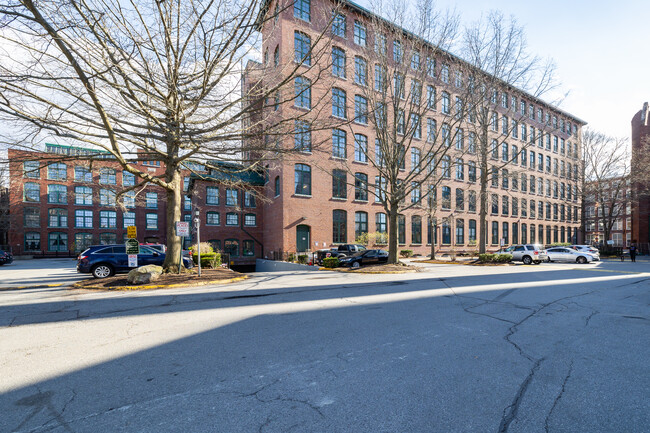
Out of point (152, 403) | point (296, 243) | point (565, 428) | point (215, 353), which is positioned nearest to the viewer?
point (565, 428)

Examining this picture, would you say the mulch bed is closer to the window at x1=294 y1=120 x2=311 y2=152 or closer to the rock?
the rock

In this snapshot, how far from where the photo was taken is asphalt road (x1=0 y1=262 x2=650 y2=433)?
9.35 feet

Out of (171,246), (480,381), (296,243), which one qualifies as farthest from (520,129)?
(480,381)

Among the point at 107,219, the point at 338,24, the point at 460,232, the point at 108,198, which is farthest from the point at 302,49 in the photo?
the point at 107,219

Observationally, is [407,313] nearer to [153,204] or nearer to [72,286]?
[72,286]

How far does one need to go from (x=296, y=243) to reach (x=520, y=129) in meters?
38.0

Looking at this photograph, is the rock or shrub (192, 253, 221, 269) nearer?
the rock

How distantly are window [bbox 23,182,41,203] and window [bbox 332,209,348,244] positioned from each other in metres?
39.2

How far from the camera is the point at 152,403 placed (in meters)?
3.14

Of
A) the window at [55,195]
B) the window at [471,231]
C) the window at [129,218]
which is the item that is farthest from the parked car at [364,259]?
the window at [55,195]

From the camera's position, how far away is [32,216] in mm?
41688

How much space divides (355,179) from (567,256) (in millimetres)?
19423

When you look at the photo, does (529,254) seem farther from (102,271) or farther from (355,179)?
(102,271)

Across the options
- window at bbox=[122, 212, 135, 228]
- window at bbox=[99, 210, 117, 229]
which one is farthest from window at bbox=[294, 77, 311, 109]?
window at bbox=[99, 210, 117, 229]
